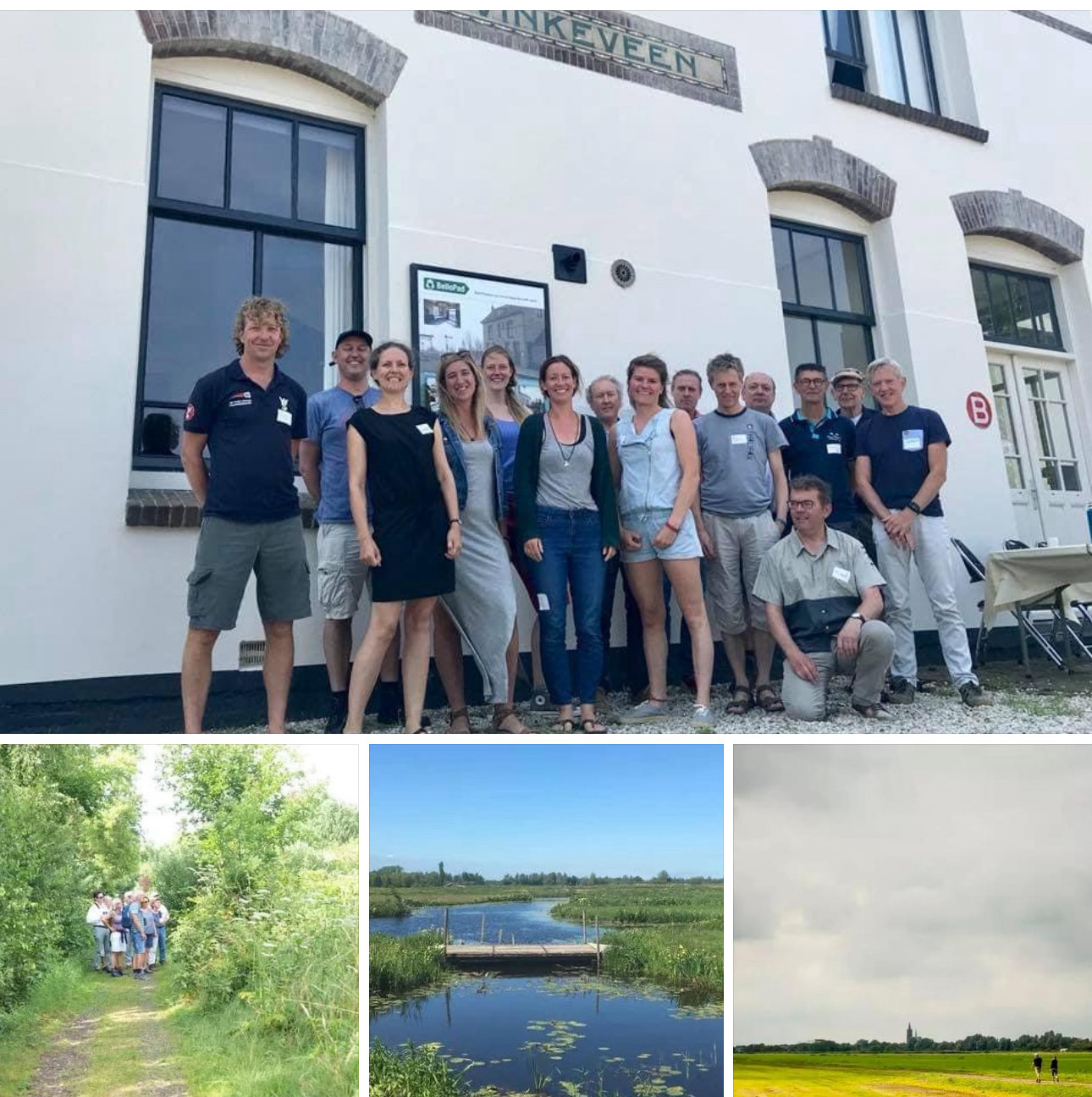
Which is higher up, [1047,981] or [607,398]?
[607,398]

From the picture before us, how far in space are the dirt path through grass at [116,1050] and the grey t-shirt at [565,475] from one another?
2.29 metres

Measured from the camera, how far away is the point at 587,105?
5.93m

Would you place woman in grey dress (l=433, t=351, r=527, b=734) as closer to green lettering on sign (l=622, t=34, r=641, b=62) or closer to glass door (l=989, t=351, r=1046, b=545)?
green lettering on sign (l=622, t=34, r=641, b=62)

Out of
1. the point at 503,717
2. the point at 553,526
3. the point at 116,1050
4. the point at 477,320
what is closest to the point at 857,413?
the point at 477,320

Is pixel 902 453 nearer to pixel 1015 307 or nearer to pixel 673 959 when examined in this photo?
pixel 673 959

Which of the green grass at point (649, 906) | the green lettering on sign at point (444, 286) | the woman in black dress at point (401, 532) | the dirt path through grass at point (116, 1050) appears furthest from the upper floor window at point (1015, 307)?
the dirt path through grass at point (116, 1050)

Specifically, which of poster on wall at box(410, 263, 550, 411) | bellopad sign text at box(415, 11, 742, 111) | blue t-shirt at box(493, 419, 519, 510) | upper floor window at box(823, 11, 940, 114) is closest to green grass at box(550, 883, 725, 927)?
blue t-shirt at box(493, 419, 519, 510)

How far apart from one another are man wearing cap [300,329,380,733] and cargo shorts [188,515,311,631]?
0.30 m

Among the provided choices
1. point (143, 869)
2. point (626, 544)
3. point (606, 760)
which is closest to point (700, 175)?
point (626, 544)

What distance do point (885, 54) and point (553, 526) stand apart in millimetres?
6533

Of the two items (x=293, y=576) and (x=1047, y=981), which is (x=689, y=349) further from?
(x=1047, y=981)

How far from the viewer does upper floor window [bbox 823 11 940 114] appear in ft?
24.8

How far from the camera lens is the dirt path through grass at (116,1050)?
6.82ft

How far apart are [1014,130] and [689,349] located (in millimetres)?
4495
